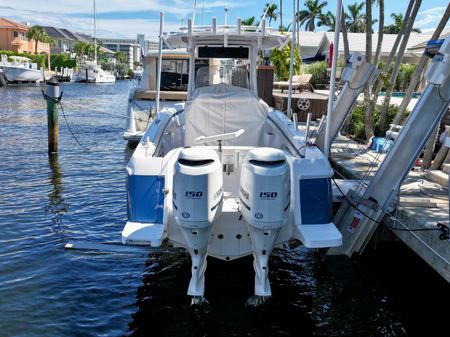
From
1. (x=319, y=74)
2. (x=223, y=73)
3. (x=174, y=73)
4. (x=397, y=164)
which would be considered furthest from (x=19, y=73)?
(x=397, y=164)

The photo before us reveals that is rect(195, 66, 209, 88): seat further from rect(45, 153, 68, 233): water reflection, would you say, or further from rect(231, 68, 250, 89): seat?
rect(45, 153, 68, 233): water reflection

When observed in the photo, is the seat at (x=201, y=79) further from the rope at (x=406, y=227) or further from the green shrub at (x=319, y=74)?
the green shrub at (x=319, y=74)

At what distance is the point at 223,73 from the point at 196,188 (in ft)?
18.6

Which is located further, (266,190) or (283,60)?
(283,60)

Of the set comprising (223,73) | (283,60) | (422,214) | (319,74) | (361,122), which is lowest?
(422,214)

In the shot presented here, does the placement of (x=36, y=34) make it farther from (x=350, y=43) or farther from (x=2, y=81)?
(x=350, y=43)

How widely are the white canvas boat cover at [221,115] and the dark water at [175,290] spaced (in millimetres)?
2004

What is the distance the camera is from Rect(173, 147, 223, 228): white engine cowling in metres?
4.90

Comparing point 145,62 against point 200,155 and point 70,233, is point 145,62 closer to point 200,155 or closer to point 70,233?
point 70,233

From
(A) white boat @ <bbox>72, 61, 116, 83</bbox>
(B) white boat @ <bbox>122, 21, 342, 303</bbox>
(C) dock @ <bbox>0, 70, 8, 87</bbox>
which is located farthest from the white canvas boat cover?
(A) white boat @ <bbox>72, 61, 116, 83</bbox>

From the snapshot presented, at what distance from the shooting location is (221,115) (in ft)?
24.3

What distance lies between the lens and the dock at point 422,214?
19.3ft

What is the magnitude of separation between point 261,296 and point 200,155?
1.75m

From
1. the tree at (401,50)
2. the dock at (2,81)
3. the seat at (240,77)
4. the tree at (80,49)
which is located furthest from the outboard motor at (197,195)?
the tree at (80,49)
